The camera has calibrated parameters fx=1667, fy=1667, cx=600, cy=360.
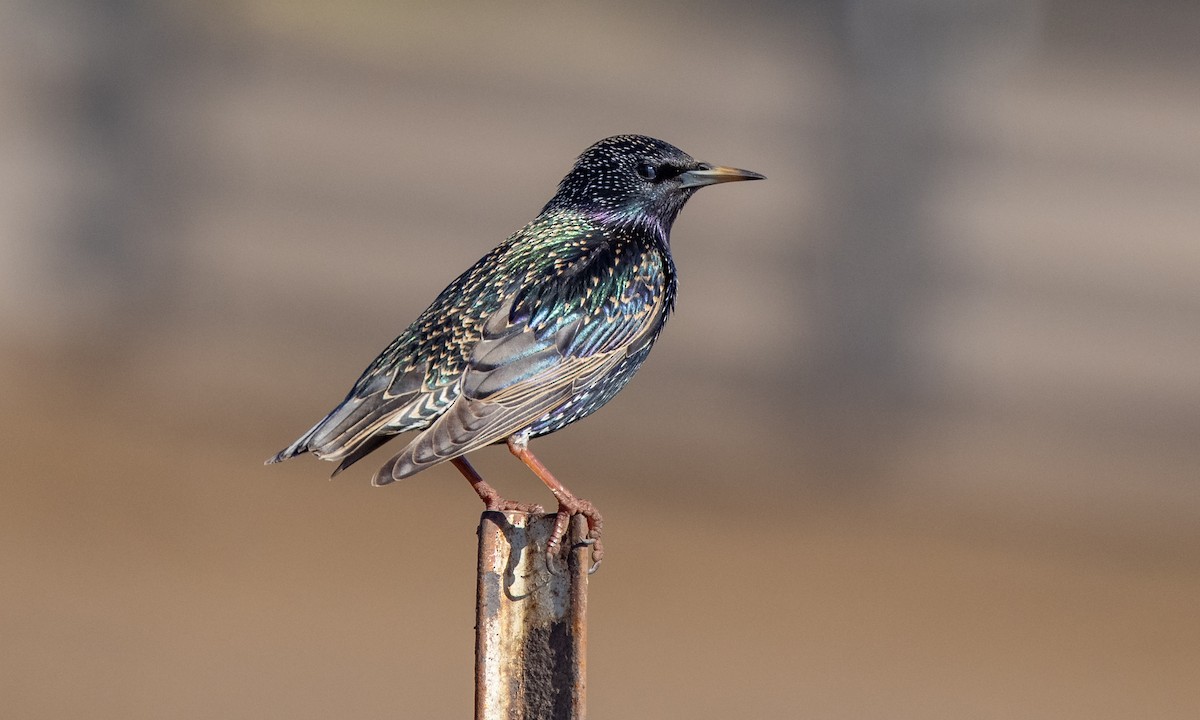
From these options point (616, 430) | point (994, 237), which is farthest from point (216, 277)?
point (994, 237)

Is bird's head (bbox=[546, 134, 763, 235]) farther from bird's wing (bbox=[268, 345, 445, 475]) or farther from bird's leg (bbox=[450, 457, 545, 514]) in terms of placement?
bird's leg (bbox=[450, 457, 545, 514])

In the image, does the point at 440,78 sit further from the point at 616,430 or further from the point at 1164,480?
the point at 1164,480

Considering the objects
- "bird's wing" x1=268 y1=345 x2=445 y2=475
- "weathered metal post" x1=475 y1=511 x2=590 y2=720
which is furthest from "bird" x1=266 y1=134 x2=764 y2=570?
"weathered metal post" x1=475 y1=511 x2=590 y2=720

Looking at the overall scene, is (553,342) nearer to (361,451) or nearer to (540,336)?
(540,336)

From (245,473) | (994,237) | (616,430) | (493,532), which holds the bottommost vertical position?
(493,532)

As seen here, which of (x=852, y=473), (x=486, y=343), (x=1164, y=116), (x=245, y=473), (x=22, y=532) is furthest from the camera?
(x=1164, y=116)

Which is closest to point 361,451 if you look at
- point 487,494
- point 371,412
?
point 371,412

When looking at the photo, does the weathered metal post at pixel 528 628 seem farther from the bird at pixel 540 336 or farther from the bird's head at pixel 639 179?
the bird's head at pixel 639 179
